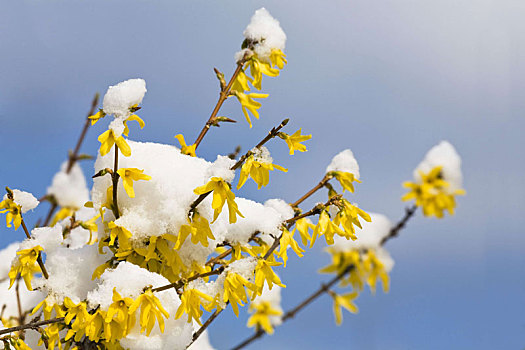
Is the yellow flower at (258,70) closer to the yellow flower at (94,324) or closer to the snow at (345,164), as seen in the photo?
the snow at (345,164)

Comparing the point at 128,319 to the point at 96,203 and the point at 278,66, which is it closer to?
the point at 96,203

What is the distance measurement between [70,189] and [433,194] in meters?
1.63

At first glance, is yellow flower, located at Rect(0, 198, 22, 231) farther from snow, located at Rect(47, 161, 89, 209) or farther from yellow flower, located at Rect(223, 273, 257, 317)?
snow, located at Rect(47, 161, 89, 209)

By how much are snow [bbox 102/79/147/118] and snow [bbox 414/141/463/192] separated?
1392 millimetres

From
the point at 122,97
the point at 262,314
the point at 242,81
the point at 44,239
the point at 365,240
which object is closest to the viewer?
the point at 122,97

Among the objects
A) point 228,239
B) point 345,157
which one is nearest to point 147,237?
point 228,239

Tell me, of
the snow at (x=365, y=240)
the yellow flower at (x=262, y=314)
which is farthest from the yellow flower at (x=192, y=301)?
the yellow flower at (x=262, y=314)

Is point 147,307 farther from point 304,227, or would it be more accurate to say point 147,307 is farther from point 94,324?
point 304,227

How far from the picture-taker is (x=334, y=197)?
139 centimetres

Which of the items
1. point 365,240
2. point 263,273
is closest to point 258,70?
point 263,273

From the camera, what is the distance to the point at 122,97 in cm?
124

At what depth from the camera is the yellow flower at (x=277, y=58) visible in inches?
61.9

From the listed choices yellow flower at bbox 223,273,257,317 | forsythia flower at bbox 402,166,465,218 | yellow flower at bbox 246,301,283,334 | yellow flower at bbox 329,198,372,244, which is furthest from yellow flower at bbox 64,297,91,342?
yellow flower at bbox 246,301,283,334

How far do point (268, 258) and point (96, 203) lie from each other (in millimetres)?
489
